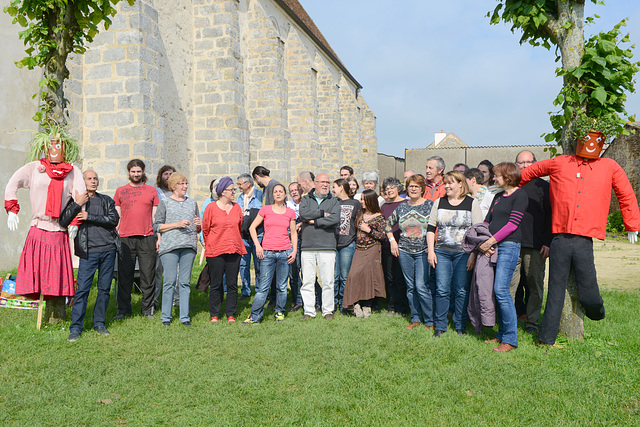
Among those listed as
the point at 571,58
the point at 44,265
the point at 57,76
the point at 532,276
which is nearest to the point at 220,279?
the point at 44,265

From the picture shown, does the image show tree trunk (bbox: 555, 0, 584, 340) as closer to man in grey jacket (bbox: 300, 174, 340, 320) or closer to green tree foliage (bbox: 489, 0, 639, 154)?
green tree foliage (bbox: 489, 0, 639, 154)

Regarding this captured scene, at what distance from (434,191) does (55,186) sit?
194 inches

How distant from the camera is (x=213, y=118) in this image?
41.1ft

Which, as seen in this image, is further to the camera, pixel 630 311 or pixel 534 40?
pixel 630 311

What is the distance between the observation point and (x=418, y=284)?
19.1 feet

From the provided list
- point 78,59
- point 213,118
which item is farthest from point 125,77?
point 213,118

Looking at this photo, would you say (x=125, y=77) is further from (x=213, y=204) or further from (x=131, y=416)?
(x=131, y=416)

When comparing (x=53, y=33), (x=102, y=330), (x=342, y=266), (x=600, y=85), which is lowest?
(x=102, y=330)

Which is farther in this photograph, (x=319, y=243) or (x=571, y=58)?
(x=319, y=243)

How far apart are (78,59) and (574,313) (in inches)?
395

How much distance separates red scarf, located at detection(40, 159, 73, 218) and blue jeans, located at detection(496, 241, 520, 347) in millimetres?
4931

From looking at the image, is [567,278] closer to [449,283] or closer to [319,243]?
[449,283]

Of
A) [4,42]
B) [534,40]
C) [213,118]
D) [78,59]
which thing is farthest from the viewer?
[213,118]

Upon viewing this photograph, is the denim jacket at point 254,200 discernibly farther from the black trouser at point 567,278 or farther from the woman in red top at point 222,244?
the black trouser at point 567,278
